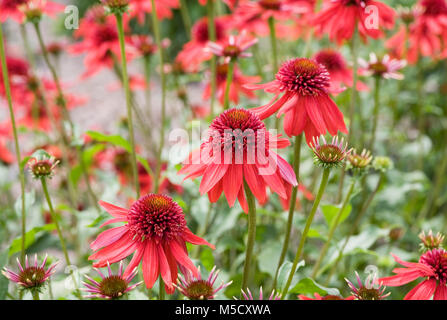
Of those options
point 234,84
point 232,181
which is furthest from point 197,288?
point 234,84

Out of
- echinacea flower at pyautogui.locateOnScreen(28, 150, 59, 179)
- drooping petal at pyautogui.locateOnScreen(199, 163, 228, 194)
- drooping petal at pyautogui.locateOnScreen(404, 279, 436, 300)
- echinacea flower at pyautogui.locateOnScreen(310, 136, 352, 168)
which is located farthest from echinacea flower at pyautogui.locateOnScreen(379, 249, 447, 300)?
echinacea flower at pyautogui.locateOnScreen(28, 150, 59, 179)

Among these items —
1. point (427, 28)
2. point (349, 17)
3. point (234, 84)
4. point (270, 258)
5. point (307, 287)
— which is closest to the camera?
point (307, 287)

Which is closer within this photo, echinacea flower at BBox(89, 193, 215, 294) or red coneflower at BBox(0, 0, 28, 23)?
echinacea flower at BBox(89, 193, 215, 294)

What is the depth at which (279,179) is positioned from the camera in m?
0.62

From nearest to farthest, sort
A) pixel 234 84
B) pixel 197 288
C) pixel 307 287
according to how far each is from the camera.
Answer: pixel 197 288 < pixel 307 287 < pixel 234 84

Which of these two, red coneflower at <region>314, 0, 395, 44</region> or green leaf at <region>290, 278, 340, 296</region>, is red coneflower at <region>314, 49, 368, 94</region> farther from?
green leaf at <region>290, 278, 340, 296</region>

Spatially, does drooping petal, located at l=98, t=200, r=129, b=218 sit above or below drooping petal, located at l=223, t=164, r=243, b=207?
below

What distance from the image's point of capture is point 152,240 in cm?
62

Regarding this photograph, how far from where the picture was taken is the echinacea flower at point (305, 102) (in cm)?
66

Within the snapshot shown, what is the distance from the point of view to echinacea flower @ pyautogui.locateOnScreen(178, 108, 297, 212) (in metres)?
0.60

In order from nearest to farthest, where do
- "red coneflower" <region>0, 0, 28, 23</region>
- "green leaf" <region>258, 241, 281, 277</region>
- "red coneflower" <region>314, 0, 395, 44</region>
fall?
1. "red coneflower" <region>314, 0, 395, 44</region>
2. "green leaf" <region>258, 241, 281, 277</region>
3. "red coneflower" <region>0, 0, 28, 23</region>

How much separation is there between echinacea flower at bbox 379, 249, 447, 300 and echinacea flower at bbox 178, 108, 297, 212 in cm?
23

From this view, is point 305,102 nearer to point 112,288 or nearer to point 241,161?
point 241,161

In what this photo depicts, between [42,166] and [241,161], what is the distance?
1.13 feet
